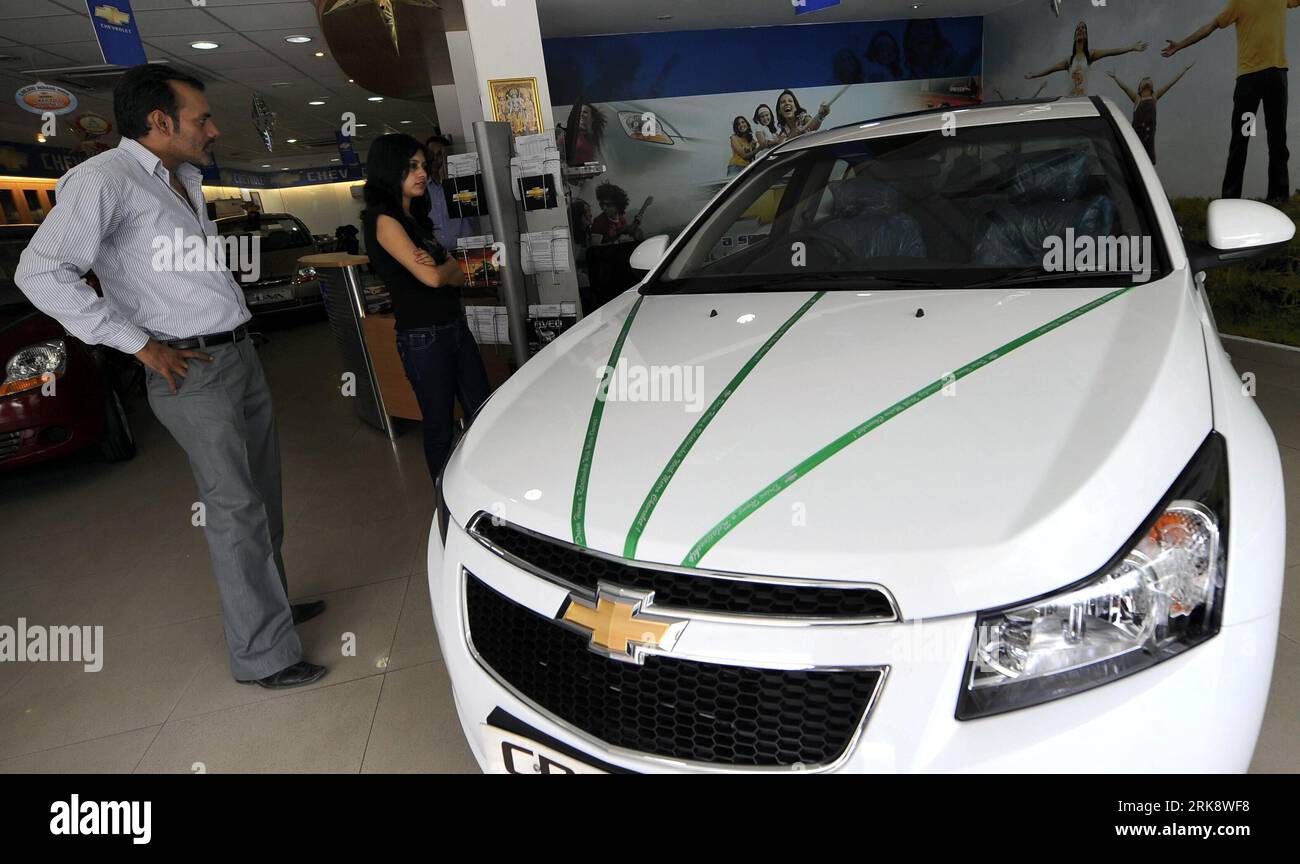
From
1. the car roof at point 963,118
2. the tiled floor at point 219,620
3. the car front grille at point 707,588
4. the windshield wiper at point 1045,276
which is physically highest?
the car roof at point 963,118

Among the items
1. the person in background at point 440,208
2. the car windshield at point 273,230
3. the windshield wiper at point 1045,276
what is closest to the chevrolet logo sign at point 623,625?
the windshield wiper at point 1045,276

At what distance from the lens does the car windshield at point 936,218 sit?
4.88ft

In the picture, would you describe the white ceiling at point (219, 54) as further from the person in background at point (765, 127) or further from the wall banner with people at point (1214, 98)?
the wall banner with people at point (1214, 98)

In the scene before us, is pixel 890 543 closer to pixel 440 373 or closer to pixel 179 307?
pixel 179 307

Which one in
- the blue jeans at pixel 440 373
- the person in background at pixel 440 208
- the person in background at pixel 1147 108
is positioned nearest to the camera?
the blue jeans at pixel 440 373

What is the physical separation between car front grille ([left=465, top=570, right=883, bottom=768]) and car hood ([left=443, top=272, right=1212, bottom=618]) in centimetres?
13

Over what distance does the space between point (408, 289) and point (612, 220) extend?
5.28 m

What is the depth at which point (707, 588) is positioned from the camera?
89 centimetres

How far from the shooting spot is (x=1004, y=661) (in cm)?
82

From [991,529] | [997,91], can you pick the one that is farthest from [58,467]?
[997,91]

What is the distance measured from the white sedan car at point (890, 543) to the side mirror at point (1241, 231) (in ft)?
0.62

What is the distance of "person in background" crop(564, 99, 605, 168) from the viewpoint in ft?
22.7

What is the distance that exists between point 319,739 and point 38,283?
118cm

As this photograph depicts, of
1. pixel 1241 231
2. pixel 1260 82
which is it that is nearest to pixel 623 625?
pixel 1241 231
